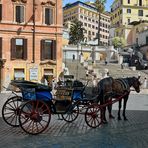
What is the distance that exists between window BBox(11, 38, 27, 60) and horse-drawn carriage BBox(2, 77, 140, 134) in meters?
30.4

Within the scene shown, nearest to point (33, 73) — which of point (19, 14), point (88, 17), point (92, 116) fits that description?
point (19, 14)

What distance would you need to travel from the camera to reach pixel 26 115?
40.7 ft

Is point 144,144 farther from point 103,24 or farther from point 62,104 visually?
point 103,24

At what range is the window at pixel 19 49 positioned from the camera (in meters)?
45.0

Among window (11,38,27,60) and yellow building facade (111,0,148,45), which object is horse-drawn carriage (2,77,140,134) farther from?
yellow building facade (111,0,148,45)

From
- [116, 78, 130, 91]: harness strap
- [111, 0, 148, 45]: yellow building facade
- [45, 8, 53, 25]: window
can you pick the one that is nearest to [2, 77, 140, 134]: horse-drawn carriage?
[116, 78, 130, 91]: harness strap

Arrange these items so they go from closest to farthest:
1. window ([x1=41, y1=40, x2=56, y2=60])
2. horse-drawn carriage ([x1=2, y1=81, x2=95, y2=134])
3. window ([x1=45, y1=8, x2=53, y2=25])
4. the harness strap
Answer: horse-drawn carriage ([x1=2, y1=81, x2=95, y2=134]) < the harness strap < window ([x1=41, y1=40, x2=56, y2=60]) < window ([x1=45, y1=8, x2=53, y2=25])

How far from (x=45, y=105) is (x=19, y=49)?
3344cm

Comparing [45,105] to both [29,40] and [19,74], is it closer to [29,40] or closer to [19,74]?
[19,74]

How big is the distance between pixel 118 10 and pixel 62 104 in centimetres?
13090

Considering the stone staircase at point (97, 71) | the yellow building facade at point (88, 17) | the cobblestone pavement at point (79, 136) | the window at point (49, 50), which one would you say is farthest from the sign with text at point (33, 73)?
the yellow building facade at point (88, 17)

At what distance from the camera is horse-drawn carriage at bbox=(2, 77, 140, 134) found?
40.9 feet

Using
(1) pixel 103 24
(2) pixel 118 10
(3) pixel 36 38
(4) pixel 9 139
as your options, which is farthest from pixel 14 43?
(1) pixel 103 24

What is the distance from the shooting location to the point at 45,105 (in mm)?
12508
